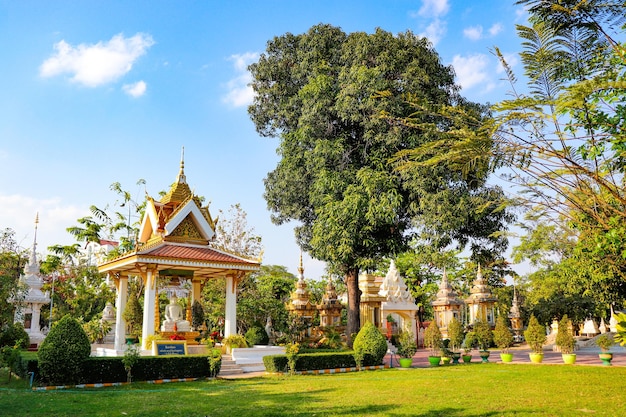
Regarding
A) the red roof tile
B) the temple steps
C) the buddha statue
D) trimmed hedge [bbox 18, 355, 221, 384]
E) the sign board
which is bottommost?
the temple steps

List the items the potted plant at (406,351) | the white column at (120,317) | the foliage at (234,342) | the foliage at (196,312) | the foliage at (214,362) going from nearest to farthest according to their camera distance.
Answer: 1. the foliage at (214,362)
2. the potted plant at (406,351)
3. the foliage at (234,342)
4. the white column at (120,317)
5. the foliage at (196,312)

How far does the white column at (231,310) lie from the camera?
17531 millimetres

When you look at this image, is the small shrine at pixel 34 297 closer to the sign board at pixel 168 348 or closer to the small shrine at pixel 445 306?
the sign board at pixel 168 348

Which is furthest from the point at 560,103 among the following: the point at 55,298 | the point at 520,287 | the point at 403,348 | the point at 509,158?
the point at 520,287

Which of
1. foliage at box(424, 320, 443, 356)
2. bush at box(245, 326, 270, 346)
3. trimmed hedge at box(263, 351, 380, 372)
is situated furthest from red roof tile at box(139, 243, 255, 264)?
foliage at box(424, 320, 443, 356)

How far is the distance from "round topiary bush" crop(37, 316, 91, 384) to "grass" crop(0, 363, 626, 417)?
2.16 ft

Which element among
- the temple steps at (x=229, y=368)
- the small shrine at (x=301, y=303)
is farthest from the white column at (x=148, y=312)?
the small shrine at (x=301, y=303)

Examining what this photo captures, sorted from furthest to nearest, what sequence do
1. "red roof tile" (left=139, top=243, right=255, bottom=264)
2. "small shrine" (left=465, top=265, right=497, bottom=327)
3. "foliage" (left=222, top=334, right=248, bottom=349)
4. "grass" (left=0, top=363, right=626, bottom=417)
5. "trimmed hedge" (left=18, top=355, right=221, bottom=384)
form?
"small shrine" (left=465, top=265, right=497, bottom=327) → "foliage" (left=222, top=334, right=248, bottom=349) → "red roof tile" (left=139, top=243, right=255, bottom=264) → "trimmed hedge" (left=18, top=355, right=221, bottom=384) → "grass" (left=0, top=363, right=626, bottom=417)

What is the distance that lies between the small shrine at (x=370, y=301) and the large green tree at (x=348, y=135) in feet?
24.6

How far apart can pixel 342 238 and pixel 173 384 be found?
8.77 meters

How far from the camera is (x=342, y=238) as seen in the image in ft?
64.8

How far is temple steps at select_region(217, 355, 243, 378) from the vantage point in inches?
605

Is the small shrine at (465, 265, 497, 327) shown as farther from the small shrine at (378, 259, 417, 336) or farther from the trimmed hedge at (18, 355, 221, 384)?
the trimmed hedge at (18, 355, 221, 384)

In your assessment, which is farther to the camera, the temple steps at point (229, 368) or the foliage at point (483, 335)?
the foliage at point (483, 335)
